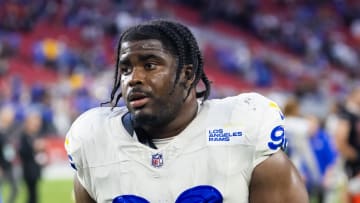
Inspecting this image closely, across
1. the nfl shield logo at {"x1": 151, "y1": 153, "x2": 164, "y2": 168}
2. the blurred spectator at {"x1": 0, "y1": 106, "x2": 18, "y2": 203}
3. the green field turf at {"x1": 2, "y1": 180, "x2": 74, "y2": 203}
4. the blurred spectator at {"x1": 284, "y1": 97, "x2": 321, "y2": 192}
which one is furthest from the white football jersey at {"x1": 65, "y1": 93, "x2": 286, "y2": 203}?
the green field turf at {"x1": 2, "y1": 180, "x2": 74, "y2": 203}

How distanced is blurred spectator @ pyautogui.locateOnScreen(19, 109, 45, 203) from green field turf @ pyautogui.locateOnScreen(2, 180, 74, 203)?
2.00 ft

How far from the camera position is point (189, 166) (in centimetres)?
259

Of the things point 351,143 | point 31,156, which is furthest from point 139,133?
point 31,156

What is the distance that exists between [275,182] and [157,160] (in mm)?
370

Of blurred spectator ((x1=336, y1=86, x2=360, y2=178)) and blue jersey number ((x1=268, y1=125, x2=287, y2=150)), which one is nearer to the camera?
blue jersey number ((x1=268, y1=125, x2=287, y2=150))

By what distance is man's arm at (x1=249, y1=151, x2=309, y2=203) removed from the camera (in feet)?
8.41

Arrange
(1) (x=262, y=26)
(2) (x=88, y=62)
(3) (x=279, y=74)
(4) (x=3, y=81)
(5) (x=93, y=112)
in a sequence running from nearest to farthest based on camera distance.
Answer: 1. (5) (x=93, y=112)
2. (4) (x=3, y=81)
3. (2) (x=88, y=62)
4. (3) (x=279, y=74)
5. (1) (x=262, y=26)

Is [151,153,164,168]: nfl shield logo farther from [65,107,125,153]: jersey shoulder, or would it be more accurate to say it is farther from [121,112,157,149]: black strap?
[65,107,125,153]: jersey shoulder

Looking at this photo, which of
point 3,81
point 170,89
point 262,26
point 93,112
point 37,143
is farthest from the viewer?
point 262,26

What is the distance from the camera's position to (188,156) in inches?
102

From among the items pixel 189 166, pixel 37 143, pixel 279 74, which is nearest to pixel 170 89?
pixel 189 166

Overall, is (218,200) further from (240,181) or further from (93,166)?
(93,166)

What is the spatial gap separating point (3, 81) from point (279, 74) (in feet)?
24.8

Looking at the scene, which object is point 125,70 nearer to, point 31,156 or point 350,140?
point 350,140
